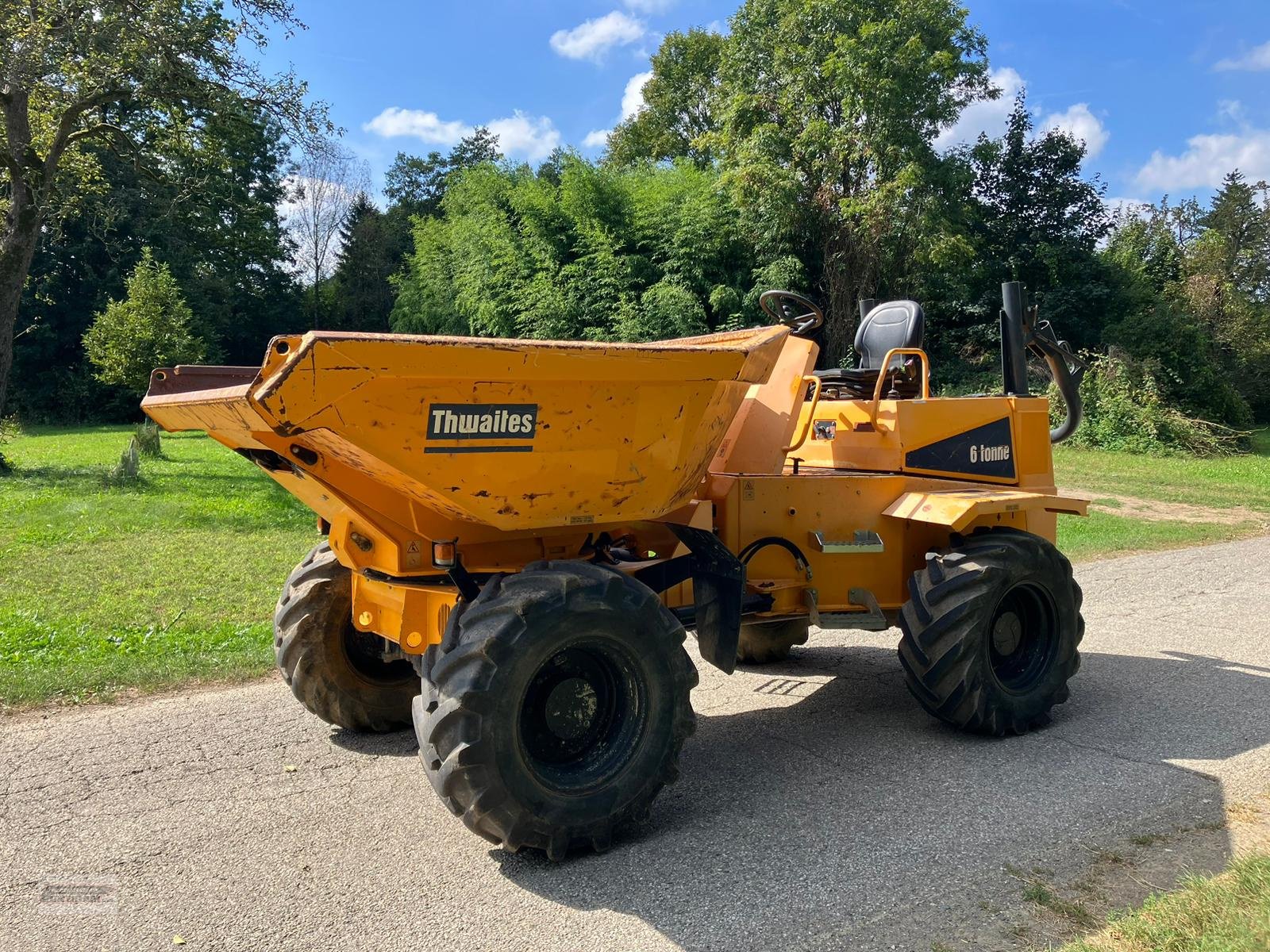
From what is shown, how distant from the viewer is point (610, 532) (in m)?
4.48

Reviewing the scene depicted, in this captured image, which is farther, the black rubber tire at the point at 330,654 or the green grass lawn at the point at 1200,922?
the black rubber tire at the point at 330,654

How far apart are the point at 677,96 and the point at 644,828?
38.6 meters

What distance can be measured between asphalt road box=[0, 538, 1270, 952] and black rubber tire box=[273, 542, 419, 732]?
0.54 ft

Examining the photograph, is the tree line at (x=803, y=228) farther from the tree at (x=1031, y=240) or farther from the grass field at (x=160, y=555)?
the grass field at (x=160, y=555)

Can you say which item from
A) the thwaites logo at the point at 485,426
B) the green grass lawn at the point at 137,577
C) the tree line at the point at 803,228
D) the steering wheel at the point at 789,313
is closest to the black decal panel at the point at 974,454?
the steering wheel at the point at 789,313

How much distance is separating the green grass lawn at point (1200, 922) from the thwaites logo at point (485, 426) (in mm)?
2390

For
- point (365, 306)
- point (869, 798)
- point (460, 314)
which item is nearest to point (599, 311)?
point (460, 314)

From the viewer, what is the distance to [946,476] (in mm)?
5504

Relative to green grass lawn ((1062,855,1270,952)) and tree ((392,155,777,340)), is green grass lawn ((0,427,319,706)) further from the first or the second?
tree ((392,155,777,340))

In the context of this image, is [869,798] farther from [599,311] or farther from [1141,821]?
[599,311]

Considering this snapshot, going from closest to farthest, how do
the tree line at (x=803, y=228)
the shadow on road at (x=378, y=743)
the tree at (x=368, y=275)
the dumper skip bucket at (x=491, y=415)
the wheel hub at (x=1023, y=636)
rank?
the dumper skip bucket at (x=491, y=415), the shadow on road at (x=378, y=743), the wheel hub at (x=1023, y=636), the tree line at (x=803, y=228), the tree at (x=368, y=275)

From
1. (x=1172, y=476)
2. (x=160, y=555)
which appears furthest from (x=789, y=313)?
(x=1172, y=476)

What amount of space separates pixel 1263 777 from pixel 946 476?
6.75ft

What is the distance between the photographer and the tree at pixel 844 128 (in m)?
23.1
